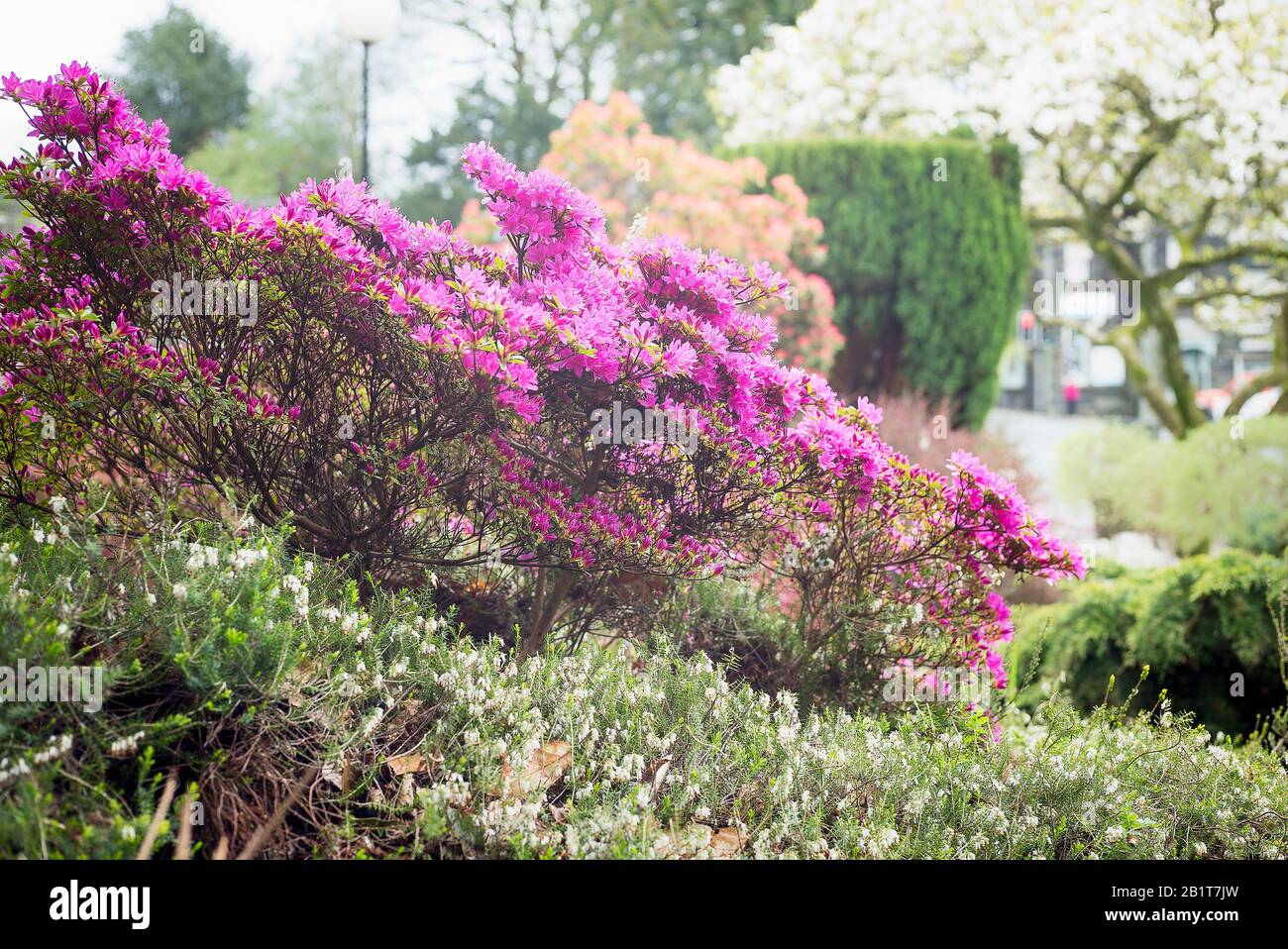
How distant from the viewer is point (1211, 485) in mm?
10578

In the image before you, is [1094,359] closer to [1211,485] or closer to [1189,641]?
[1211,485]

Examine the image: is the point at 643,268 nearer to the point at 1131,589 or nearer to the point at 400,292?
the point at 400,292

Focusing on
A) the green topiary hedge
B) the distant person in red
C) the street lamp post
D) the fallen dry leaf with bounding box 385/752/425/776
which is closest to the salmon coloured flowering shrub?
the green topiary hedge

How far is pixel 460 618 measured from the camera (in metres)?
3.74

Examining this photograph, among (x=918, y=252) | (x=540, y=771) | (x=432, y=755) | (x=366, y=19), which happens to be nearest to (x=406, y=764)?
(x=432, y=755)

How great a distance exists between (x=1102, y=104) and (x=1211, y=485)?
5.09 meters

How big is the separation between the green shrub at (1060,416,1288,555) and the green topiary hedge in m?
1.88

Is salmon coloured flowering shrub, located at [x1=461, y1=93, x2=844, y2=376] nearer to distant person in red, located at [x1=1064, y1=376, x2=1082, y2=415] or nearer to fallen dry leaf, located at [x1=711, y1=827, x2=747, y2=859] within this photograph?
fallen dry leaf, located at [x1=711, y1=827, x2=747, y2=859]

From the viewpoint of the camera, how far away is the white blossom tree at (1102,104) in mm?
11836

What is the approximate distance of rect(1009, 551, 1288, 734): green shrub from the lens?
18.6 ft

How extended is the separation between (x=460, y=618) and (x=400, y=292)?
1259 millimetres

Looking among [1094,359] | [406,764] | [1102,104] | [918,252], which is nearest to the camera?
[406,764]

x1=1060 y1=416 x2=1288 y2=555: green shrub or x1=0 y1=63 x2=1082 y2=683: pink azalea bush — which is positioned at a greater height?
x1=0 y1=63 x2=1082 y2=683: pink azalea bush
